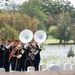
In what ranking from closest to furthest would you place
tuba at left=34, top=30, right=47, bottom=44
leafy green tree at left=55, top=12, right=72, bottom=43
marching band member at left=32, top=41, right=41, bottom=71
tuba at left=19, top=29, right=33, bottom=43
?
marching band member at left=32, top=41, right=41, bottom=71
tuba at left=19, top=29, right=33, bottom=43
tuba at left=34, top=30, right=47, bottom=44
leafy green tree at left=55, top=12, right=72, bottom=43

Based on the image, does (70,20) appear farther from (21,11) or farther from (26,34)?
(26,34)

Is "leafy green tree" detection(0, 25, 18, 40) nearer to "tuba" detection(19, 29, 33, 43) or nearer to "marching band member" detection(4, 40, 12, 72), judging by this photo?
"tuba" detection(19, 29, 33, 43)

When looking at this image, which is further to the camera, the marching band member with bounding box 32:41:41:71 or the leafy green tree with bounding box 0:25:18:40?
the leafy green tree with bounding box 0:25:18:40

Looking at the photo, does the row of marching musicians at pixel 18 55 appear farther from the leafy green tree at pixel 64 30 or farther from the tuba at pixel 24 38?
the leafy green tree at pixel 64 30

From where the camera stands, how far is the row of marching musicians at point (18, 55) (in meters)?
8.62

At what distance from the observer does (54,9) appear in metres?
31.9

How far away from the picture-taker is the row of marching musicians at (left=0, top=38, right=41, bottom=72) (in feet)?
28.3

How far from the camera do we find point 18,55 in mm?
8789

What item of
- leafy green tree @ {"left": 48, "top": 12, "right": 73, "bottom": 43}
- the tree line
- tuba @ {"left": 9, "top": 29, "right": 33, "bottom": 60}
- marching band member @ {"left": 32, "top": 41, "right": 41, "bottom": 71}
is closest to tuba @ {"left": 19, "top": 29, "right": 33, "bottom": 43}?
tuba @ {"left": 9, "top": 29, "right": 33, "bottom": 60}

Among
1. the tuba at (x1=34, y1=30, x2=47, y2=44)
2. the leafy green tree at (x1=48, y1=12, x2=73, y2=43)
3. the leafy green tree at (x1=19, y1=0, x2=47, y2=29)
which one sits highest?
the leafy green tree at (x1=19, y1=0, x2=47, y2=29)

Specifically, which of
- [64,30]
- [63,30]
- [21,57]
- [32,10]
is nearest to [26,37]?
[21,57]

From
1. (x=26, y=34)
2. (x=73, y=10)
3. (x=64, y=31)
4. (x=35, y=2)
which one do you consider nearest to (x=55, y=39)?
(x=64, y=31)

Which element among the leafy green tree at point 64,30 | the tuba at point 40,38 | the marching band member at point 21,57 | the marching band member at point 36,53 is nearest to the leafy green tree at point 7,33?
the tuba at point 40,38

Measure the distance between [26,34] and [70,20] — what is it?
18170 mm
